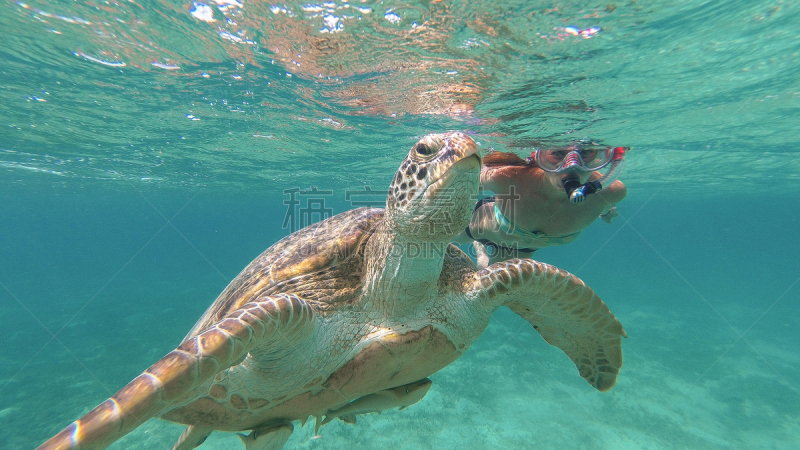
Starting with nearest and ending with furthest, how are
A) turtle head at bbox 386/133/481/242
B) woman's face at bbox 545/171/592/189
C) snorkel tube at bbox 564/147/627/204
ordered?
turtle head at bbox 386/133/481/242 < snorkel tube at bbox 564/147/627/204 < woman's face at bbox 545/171/592/189

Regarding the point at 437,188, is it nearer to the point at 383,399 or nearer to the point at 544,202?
the point at 383,399

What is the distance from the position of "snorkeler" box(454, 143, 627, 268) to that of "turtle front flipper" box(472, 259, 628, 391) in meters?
1.97

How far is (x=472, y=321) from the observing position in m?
3.33

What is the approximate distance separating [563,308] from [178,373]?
3183 millimetres

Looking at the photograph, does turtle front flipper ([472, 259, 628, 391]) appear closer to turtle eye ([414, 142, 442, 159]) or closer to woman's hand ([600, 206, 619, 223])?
turtle eye ([414, 142, 442, 159])

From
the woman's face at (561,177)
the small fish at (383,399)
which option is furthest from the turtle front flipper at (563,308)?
the woman's face at (561,177)

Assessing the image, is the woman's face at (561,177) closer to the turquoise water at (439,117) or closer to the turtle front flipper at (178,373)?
the turquoise water at (439,117)

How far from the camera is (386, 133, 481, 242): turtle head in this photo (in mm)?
2021

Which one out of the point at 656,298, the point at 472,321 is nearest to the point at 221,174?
the point at 472,321

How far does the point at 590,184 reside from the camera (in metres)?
4.48

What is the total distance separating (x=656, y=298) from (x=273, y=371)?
35.4 m

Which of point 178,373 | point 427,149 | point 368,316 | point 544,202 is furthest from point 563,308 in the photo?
point 178,373

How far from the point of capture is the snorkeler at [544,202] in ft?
17.3

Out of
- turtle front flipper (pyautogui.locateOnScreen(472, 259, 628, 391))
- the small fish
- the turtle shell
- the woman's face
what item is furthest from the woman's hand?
the turtle shell
